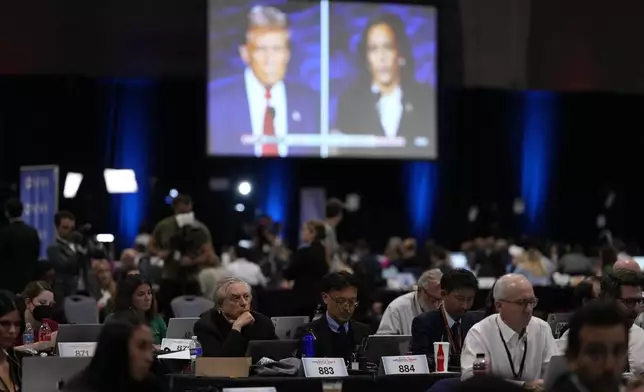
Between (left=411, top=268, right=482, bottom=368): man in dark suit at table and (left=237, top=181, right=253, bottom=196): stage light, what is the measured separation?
677 inches

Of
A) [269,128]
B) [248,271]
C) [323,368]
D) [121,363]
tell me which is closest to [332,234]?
[248,271]

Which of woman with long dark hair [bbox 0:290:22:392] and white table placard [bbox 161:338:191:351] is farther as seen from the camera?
white table placard [bbox 161:338:191:351]

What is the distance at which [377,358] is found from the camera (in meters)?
6.91

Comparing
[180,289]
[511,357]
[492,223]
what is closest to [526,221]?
[492,223]

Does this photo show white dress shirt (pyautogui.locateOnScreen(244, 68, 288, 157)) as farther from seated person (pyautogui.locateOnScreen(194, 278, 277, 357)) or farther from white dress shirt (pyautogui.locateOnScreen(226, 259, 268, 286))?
seated person (pyautogui.locateOnScreen(194, 278, 277, 357))

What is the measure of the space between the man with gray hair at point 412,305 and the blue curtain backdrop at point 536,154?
13.6 meters

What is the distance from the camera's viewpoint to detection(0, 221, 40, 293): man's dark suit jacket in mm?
11281

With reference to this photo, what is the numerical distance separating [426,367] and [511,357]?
2.13ft

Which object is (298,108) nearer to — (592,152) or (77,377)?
(592,152)

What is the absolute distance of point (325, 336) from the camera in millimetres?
7156

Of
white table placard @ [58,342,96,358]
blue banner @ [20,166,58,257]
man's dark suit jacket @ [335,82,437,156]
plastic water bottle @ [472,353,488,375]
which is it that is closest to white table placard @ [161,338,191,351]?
white table placard @ [58,342,96,358]

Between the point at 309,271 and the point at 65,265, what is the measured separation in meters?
2.28

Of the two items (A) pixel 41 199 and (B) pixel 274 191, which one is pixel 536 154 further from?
(A) pixel 41 199

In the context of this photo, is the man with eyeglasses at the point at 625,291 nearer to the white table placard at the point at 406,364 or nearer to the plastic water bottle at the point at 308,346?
the white table placard at the point at 406,364
